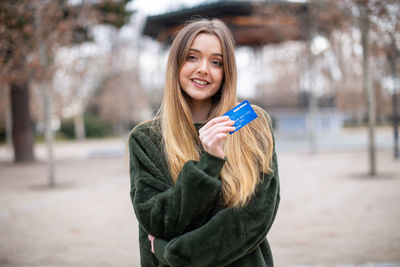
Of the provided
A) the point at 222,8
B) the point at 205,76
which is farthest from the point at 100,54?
the point at 205,76

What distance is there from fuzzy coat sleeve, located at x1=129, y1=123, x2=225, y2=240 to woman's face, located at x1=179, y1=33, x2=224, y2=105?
0.41 meters

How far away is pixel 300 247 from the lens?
14.4 feet

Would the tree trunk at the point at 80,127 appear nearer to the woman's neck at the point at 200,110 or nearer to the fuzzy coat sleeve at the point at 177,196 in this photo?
the woman's neck at the point at 200,110

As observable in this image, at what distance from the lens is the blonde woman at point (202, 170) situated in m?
1.46

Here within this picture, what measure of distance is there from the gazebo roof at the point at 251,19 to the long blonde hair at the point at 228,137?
484 inches

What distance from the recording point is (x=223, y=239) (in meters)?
1.48

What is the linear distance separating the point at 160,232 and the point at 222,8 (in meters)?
16.1

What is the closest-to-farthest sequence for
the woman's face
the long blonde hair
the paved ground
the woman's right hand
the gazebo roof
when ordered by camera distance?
the woman's right hand
the long blonde hair
the woman's face
the paved ground
the gazebo roof

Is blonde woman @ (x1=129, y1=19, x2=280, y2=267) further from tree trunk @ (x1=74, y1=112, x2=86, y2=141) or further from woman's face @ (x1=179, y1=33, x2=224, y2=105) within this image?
tree trunk @ (x1=74, y1=112, x2=86, y2=141)

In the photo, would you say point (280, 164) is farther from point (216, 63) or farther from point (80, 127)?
point (80, 127)

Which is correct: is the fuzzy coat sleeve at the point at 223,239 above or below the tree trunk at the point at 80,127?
above

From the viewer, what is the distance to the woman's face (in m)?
1.72

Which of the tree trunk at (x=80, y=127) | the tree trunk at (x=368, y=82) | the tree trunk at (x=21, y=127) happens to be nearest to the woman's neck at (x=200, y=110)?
the tree trunk at (x=368, y=82)

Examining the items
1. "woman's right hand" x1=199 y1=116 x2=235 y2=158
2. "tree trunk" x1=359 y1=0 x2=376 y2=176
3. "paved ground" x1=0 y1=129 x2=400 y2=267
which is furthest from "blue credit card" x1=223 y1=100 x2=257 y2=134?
"tree trunk" x1=359 y1=0 x2=376 y2=176
